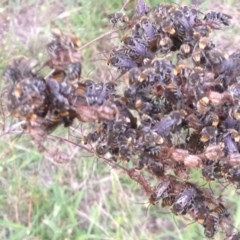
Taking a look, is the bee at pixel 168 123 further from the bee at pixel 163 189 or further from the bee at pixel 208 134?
the bee at pixel 163 189


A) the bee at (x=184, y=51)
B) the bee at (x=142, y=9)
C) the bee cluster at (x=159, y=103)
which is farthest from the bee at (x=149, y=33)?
the bee at (x=142, y=9)

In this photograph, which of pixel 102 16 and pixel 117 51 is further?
pixel 102 16

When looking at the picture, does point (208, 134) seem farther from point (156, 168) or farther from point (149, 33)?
point (149, 33)

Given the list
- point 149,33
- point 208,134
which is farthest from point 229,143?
point 149,33

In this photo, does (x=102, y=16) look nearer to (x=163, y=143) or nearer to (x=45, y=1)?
(x=45, y=1)

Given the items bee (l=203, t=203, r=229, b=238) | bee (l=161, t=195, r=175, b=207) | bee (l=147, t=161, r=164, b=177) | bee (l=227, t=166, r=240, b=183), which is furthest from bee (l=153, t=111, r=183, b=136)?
bee (l=203, t=203, r=229, b=238)

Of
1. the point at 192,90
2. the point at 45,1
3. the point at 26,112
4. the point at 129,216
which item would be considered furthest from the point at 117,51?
the point at 45,1

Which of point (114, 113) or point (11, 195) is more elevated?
point (114, 113)
